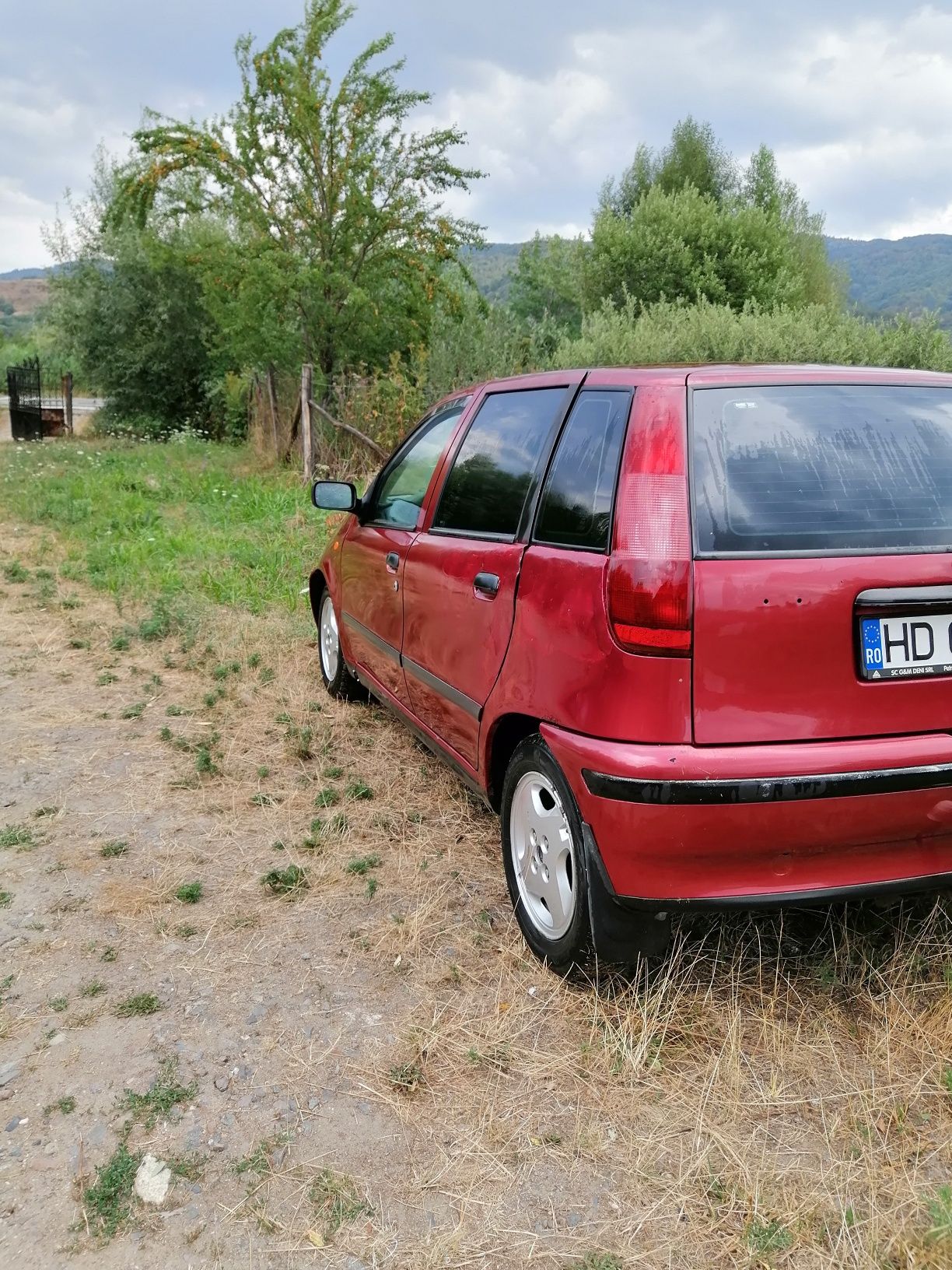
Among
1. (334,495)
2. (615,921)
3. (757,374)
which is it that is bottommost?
(615,921)

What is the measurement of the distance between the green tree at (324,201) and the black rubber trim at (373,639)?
911cm

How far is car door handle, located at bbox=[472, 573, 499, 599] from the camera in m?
2.92

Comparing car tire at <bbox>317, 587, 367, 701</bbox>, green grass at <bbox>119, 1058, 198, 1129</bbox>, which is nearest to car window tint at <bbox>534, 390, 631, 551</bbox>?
green grass at <bbox>119, 1058, 198, 1129</bbox>

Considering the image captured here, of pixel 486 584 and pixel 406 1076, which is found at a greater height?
pixel 486 584

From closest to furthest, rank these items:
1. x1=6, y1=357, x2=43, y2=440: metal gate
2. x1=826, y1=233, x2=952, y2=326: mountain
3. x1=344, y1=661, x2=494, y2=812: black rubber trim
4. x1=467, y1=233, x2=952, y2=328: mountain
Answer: x1=344, y1=661, x2=494, y2=812: black rubber trim
x1=6, y1=357, x2=43, y2=440: metal gate
x1=467, y1=233, x2=952, y2=328: mountain
x1=826, y1=233, x2=952, y2=326: mountain

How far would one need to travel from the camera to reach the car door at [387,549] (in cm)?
390

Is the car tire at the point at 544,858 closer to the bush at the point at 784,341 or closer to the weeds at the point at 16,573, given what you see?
the weeds at the point at 16,573

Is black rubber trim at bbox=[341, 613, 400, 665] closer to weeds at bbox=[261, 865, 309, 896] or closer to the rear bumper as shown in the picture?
weeds at bbox=[261, 865, 309, 896]

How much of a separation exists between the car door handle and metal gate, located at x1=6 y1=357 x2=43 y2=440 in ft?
66.9

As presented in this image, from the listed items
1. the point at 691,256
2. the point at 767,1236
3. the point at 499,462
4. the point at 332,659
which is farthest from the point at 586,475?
the point at 691,256

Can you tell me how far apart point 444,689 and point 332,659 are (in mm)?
2130

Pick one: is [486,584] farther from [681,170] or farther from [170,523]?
[681,170]

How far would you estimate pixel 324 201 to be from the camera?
43.9ft

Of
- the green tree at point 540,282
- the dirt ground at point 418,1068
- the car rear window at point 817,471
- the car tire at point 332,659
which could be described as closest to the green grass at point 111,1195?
the dirt ground at point 418,1068
